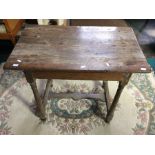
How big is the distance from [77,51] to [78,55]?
0.14 ft

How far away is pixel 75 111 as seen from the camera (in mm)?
1564

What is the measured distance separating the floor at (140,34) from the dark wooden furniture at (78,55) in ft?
2.97

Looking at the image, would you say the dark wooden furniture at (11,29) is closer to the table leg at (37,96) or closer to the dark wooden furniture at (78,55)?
the dark wooden furniture at (78,55)

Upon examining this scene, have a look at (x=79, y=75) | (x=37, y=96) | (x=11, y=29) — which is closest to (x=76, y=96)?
(x=37, y=96)

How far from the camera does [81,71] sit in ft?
3.36

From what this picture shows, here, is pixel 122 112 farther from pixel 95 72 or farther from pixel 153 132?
pixel 95 72

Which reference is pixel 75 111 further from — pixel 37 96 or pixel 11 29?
pixel 11 29

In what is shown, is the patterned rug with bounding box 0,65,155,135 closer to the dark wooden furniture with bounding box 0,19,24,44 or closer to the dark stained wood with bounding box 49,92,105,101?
the dark stained wood with bounding box 49,92,105,101

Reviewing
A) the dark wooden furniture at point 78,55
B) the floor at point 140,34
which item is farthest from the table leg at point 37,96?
the floor at point 140,34

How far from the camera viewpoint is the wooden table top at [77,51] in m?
1.02

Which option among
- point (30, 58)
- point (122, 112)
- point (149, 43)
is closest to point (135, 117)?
point (122, 112)

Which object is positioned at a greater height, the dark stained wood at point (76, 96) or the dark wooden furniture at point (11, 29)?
the dark wooden furniture at point (11, 29)

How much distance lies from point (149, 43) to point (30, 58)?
186 cm

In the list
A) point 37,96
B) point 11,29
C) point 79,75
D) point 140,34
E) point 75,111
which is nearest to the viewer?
point 79,75
